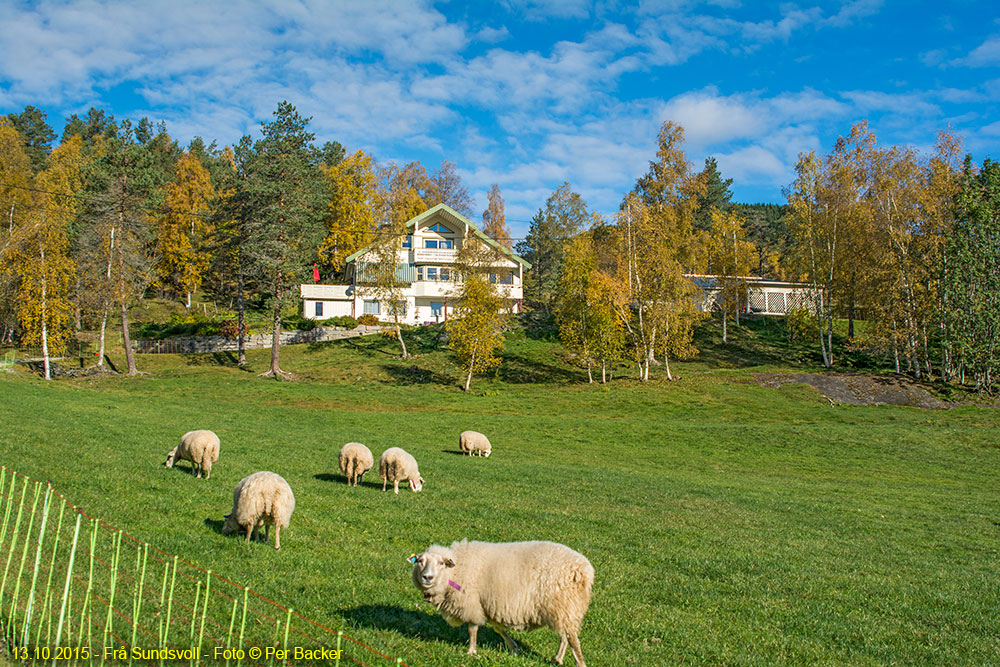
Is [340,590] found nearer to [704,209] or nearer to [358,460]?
[358,460]

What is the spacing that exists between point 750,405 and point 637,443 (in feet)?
44.4

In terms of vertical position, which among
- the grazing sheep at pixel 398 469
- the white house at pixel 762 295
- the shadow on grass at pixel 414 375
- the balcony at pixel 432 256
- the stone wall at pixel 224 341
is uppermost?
the balcony at pixel 432 256

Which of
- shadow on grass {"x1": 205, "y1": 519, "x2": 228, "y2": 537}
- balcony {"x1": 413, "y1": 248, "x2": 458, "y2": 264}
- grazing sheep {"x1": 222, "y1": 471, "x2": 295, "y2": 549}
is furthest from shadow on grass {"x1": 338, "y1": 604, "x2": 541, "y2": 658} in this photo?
balcony {"x1": 413, "y1": 248, "x2": 458, "y2": 264}

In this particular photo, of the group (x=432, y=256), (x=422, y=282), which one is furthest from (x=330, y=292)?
(x=432, y=256)

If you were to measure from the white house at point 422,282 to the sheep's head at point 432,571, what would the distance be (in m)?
64.4

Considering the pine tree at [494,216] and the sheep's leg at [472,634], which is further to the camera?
the pine tree at [494,216]

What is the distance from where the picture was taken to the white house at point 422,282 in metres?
73.4

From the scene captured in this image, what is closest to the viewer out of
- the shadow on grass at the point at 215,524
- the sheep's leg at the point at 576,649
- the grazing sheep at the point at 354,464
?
the sheep's leg at the point at 576,649

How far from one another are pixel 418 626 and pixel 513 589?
4.88 feet

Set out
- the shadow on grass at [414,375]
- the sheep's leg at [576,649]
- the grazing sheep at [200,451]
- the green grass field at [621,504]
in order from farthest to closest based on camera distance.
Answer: the shadow on grass at [414,375]
the grazing sheep at [200,451]
the green grass field at [621,504]
the sheep's leg at [576,649]

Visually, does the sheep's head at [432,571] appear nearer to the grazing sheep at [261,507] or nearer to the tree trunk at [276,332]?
the grazing sheep at [261,507]

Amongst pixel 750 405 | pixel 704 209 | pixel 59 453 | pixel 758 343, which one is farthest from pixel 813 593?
pixel 704 209

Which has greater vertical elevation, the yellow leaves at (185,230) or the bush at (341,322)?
the yellow leaves at (185,230)

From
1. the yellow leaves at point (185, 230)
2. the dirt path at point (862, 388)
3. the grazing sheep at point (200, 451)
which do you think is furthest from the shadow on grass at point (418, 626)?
the yellow leaves at point (185, 230)
